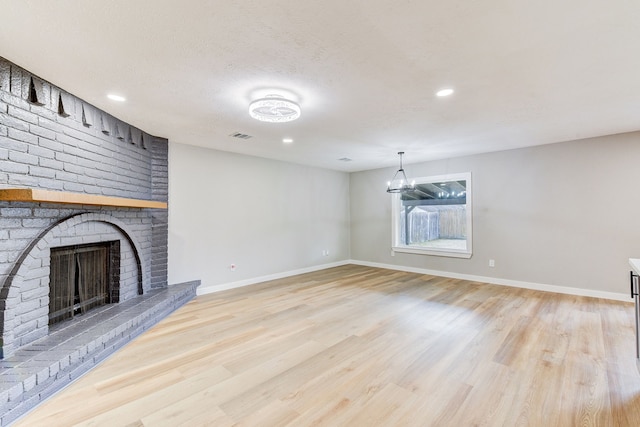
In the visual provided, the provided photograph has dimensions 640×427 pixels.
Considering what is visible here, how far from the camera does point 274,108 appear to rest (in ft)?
8.80

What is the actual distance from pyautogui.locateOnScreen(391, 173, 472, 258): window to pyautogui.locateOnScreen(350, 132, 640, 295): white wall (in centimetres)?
17

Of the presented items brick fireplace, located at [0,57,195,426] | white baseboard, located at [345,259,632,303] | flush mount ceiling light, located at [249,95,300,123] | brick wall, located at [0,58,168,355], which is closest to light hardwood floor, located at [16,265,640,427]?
white baseboard, located at [345,259,632,303]

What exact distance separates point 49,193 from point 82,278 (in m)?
1.32

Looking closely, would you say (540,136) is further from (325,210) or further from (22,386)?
(22,386)

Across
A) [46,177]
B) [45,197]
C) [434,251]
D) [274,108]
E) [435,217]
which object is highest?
[274,108]

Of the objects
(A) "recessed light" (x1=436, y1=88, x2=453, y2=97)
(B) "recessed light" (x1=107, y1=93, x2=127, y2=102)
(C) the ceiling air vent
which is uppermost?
(A) "recessed light" (x1=436, y1=88, x2=453, y2=97)

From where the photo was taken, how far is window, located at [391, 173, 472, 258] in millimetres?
5508

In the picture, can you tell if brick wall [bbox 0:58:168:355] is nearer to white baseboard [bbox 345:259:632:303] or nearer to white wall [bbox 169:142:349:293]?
white wall [bbox 169:142:349:293]

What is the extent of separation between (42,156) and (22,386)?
1808mm

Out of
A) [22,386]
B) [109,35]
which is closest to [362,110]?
[109,35]

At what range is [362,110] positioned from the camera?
3.10 metres

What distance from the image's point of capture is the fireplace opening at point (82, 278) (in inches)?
103

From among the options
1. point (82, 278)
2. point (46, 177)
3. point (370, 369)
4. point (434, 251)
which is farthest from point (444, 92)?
point (82, 278)

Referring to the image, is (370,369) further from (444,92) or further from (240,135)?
(240,135)
